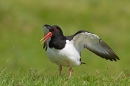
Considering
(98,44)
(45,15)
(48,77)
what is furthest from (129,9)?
(48,77)

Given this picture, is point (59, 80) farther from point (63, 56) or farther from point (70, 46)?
point (70, 46)

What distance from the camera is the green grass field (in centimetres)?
2050

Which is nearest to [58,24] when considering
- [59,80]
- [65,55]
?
[65,55]

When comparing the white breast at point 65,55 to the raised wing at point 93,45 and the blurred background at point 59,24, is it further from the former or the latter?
the blurred background at point 59,24

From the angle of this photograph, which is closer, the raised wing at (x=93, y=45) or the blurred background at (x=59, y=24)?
the raised wing at (x=93, y=45)

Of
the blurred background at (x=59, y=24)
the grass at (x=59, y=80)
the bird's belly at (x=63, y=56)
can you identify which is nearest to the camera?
the grass at (x=59, y=80)

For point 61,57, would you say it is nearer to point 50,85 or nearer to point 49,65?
point 50,85

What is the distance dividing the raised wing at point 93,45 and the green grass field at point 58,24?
24.8ft

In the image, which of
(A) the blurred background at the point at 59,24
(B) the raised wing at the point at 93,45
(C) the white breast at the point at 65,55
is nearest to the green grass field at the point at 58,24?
(A) the blurred background at the point at 59,24

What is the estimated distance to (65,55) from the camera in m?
11.4

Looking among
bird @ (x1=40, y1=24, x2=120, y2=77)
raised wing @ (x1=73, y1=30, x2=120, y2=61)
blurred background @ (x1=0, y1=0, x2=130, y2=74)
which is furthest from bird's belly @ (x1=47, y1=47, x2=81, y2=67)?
blurred background @ (x1=0, y1=0, x2=130, y2=74)

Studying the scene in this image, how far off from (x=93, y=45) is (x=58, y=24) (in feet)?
34.4

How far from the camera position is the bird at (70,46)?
11.4 metres

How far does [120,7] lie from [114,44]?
254cm
